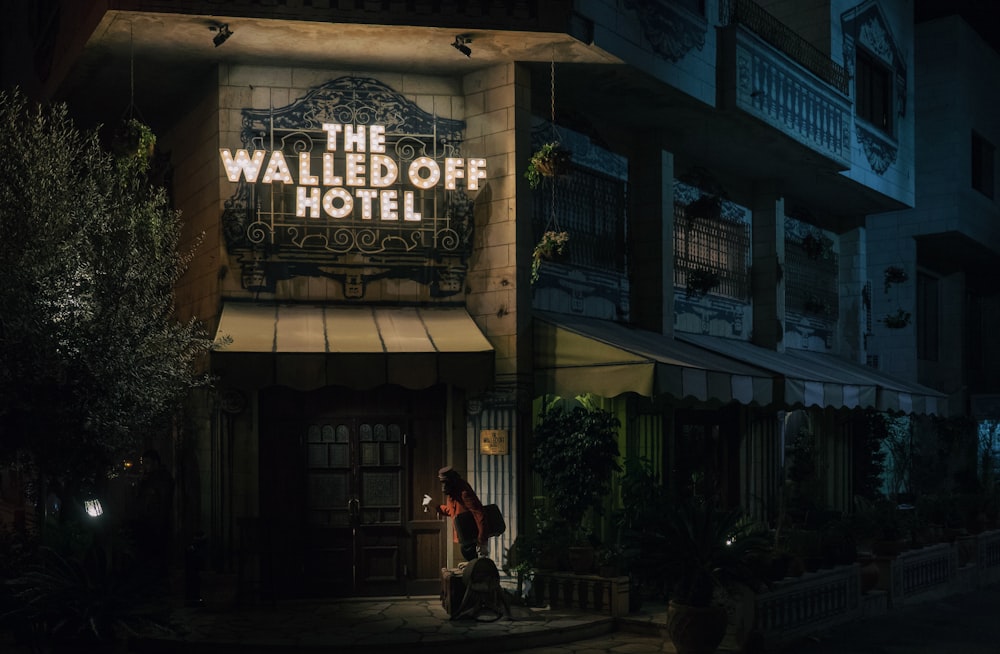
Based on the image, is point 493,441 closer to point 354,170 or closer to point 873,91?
point 354,170

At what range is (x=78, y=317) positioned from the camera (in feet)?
37.7

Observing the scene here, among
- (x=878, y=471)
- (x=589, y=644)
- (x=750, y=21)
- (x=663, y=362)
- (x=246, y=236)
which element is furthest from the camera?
(x=878, y=471)

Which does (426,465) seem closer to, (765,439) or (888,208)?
(765,439)

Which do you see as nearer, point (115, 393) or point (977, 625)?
point (115, 393)

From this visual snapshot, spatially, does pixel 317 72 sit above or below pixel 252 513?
above

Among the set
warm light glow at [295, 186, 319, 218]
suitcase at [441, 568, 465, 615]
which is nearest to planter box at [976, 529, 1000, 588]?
suitcase at [441, 568, 465, 615]

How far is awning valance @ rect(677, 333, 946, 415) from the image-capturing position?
14.4m

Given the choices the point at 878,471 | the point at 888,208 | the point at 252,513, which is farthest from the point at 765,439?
the point at 252,513

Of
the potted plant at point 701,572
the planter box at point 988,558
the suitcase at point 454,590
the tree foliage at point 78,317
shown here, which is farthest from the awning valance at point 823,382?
the tree foliage at point 78,317

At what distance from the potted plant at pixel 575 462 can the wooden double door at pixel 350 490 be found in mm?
1514

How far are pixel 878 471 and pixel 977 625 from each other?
32.5ft

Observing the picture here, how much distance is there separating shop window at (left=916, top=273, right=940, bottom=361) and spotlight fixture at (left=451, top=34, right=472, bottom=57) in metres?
19.0

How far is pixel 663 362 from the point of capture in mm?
12250

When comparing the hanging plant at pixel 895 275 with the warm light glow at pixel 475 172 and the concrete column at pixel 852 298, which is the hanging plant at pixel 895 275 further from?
the warm light glow at pixel 475 172
